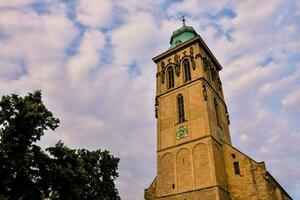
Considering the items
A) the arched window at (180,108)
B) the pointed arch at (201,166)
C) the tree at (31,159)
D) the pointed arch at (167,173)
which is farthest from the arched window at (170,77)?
the tree at (31,159)

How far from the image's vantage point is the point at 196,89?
30.6 metres

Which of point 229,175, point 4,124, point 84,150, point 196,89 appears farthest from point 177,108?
point 4,124

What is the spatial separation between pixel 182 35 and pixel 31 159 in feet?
85.5

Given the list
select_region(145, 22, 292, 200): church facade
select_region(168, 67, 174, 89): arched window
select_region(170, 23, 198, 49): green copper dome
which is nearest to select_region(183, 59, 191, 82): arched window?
select_region(145, 22, 292, 200): church facade

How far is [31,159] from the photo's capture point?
15.4 metres

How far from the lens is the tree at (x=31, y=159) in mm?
14711

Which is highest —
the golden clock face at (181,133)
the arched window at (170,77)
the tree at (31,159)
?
the arched window at (170,77)

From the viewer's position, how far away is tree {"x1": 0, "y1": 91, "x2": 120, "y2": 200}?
48.3 feet

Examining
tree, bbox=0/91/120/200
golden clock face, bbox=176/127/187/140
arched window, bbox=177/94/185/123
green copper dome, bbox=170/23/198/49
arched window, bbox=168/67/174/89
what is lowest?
tree, bbox=0/91/120/200

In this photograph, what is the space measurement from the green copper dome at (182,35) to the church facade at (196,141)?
0.25 metres

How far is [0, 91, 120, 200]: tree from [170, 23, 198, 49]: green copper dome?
74.0 feet

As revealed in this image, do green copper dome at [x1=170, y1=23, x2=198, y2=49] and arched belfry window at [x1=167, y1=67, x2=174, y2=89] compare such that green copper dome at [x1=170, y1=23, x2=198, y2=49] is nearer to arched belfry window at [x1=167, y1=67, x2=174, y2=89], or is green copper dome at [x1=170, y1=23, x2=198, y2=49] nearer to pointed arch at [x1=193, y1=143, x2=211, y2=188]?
arched belfry window at [x1=167, y1=67, x2=174, y2=89]

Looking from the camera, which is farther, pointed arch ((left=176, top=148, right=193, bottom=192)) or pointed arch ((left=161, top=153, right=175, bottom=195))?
pointed arch ((left=161, top=153, right=175, bottom=195))

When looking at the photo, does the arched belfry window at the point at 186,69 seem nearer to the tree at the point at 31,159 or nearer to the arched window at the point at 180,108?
the arched window at the point at 180,108
